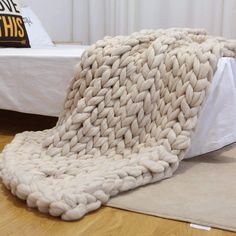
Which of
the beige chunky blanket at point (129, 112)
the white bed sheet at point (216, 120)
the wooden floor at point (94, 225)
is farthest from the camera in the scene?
the white bed sheet at point (216, 120)

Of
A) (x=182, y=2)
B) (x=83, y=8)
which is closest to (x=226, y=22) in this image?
(x=182, y=2)

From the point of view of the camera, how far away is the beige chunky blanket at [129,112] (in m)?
1.25

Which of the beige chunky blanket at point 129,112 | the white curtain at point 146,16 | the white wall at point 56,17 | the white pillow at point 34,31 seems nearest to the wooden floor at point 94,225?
the beige chunky blanket at point 129,112

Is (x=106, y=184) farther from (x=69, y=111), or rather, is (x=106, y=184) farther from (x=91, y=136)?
(x=69, y=111)

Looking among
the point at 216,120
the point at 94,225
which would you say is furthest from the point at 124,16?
the point at 94,225

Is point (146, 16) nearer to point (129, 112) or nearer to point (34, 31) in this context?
point (34, 31)

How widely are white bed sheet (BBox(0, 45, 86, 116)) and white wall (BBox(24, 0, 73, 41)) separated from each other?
1754 mm

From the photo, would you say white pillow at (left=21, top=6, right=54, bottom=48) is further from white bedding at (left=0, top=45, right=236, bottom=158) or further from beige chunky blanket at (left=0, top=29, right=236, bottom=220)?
beige chunky blanket at (left=0, top=29, right=236, bottom=220)

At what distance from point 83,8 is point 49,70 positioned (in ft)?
6.91

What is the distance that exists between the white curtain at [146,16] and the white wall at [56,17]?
7 centimetres

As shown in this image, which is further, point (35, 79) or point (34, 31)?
point (34, 31)

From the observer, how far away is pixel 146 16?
338 centimetres

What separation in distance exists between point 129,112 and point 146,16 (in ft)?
7.17

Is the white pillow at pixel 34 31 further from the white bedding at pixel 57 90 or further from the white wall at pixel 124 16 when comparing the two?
the white bedding at pixel 57 90
